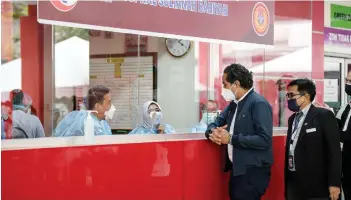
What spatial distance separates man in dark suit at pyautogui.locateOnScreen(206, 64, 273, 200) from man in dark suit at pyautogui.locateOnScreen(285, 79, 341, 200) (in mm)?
245

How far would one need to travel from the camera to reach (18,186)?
3.87 m

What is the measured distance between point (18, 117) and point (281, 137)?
286 cm

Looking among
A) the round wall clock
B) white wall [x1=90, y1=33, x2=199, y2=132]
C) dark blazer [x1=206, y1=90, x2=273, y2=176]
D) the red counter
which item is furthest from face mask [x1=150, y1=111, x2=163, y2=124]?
the round wall clock

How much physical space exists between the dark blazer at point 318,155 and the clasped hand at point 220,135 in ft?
2.02

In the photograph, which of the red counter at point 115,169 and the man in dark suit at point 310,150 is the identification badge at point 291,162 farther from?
the red counter at point 115,169

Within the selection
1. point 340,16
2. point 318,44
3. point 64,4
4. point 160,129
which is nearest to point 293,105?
point 160,129

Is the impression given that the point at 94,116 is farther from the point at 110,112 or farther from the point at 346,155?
the point at 346,155

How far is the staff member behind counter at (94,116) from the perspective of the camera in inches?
180

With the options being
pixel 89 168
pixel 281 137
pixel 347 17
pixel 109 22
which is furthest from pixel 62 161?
pixel 347 17

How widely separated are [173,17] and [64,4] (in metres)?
1.14

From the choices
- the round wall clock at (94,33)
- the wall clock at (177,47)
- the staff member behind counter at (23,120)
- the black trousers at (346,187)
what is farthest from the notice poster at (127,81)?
the black trousers at (346,187)

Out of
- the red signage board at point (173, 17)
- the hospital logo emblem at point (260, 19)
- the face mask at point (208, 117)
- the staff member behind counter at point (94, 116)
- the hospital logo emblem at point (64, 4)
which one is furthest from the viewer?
the hospital logo emblem at point (260, 19)

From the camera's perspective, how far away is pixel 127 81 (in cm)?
560

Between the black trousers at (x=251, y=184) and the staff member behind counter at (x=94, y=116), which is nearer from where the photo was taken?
the staff member behind counter at (x=94, y=116)
